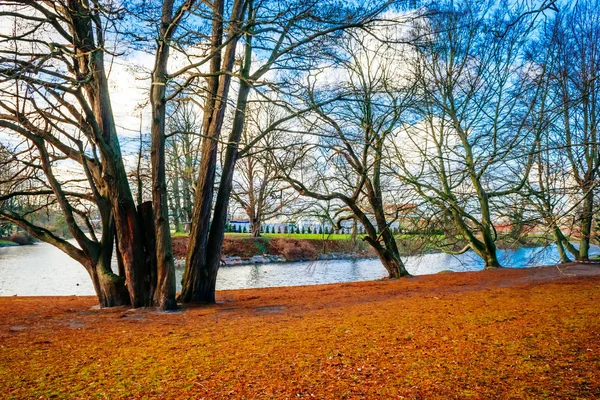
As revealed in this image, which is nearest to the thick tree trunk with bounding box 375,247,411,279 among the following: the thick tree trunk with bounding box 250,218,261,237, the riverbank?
the thick tree trunk with bounding box 250,218,261,237

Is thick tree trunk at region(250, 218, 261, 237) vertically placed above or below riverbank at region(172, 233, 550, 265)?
above

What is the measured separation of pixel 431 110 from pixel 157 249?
7668 millimetres

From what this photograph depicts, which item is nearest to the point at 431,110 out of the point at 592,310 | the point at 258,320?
the point at 592,310

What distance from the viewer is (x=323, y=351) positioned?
3510 mm

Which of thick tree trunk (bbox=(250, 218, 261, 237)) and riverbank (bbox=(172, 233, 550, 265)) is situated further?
riverbank (bbox=(172, 233, 550, 265))

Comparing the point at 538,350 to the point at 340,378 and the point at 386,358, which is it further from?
the point at 340,378

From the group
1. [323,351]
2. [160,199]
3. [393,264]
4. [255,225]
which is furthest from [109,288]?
[255,225]

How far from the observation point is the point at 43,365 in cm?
327

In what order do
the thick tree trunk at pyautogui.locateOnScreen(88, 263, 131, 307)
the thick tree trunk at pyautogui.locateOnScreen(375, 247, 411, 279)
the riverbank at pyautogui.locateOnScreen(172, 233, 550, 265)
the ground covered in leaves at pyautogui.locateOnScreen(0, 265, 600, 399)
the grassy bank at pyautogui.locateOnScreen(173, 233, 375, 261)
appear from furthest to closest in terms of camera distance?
the grassy bank at pyautogui.locateOnScreen(173, 233, 375, 261) < the riverbank at pyautogui.locateOnScreen(172, 233, 550, 265) < the thick tree trunk at pyautogui.locateOnScreen(375, 247, 411, 279) < the thick tree trunk at pyautogui.locateOnScreen(88, 263, 131, 307) < the ground covered in leaves at pyautogui.locateOnScreen(0, 265, 600, 399)

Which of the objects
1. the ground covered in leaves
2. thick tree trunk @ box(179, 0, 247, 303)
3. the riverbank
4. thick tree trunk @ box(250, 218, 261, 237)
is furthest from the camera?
the riverbank

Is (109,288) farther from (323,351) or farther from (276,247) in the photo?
(276,247)

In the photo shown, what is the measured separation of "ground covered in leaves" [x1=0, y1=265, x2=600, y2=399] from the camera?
2725mm

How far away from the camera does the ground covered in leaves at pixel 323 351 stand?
2.72 meters

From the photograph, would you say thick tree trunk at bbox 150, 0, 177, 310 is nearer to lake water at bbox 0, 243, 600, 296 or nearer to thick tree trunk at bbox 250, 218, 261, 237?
thick tree trunk at bbox 250, 218, 261, 237
